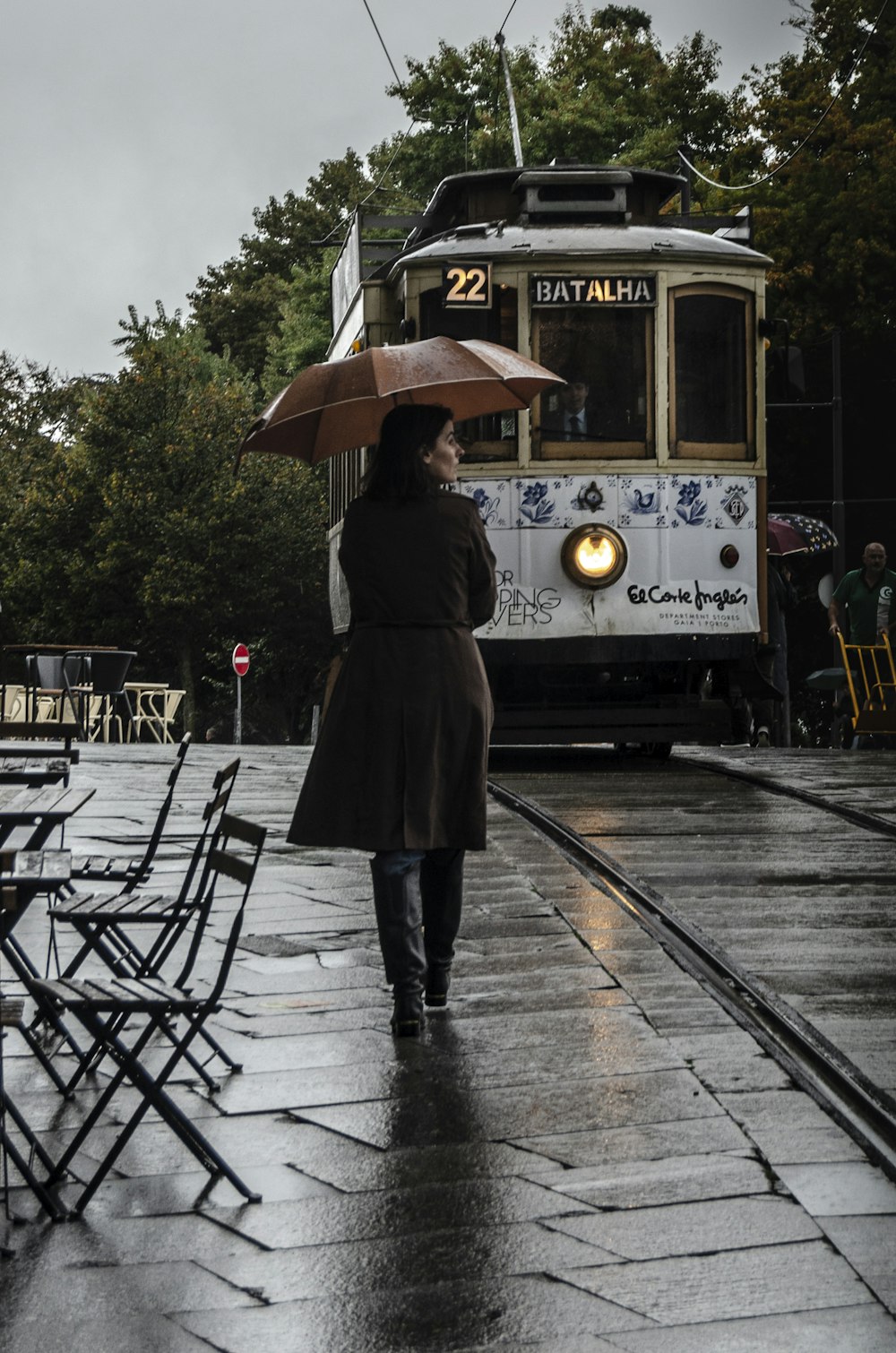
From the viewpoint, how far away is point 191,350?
47562 mm

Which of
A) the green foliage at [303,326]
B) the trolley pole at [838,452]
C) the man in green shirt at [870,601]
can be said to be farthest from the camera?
the green foliage at [303,326]

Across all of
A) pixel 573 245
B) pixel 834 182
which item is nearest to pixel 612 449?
pixel 573 245

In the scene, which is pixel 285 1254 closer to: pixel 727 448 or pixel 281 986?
pixel 281 986

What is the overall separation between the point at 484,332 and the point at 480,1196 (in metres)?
9.72

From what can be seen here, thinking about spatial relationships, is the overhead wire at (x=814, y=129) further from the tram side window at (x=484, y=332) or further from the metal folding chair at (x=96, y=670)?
the tram side window at (x=484, y=332)

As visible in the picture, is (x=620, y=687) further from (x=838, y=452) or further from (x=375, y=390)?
(x=838, y=452)

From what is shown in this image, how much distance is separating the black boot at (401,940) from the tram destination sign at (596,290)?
26.5 feet

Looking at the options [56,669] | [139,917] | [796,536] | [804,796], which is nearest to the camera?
[139,917]

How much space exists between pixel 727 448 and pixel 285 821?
441 centimetres

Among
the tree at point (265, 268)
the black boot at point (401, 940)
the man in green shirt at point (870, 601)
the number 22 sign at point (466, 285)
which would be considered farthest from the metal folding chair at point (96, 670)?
the tree at point (265, 268)

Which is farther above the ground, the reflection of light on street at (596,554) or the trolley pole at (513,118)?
the trolley pole at (513,118)

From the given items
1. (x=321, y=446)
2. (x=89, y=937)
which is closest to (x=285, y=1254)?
(x=89, y=937)

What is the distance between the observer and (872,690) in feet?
57.3

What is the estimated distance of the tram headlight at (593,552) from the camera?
1288 cm
